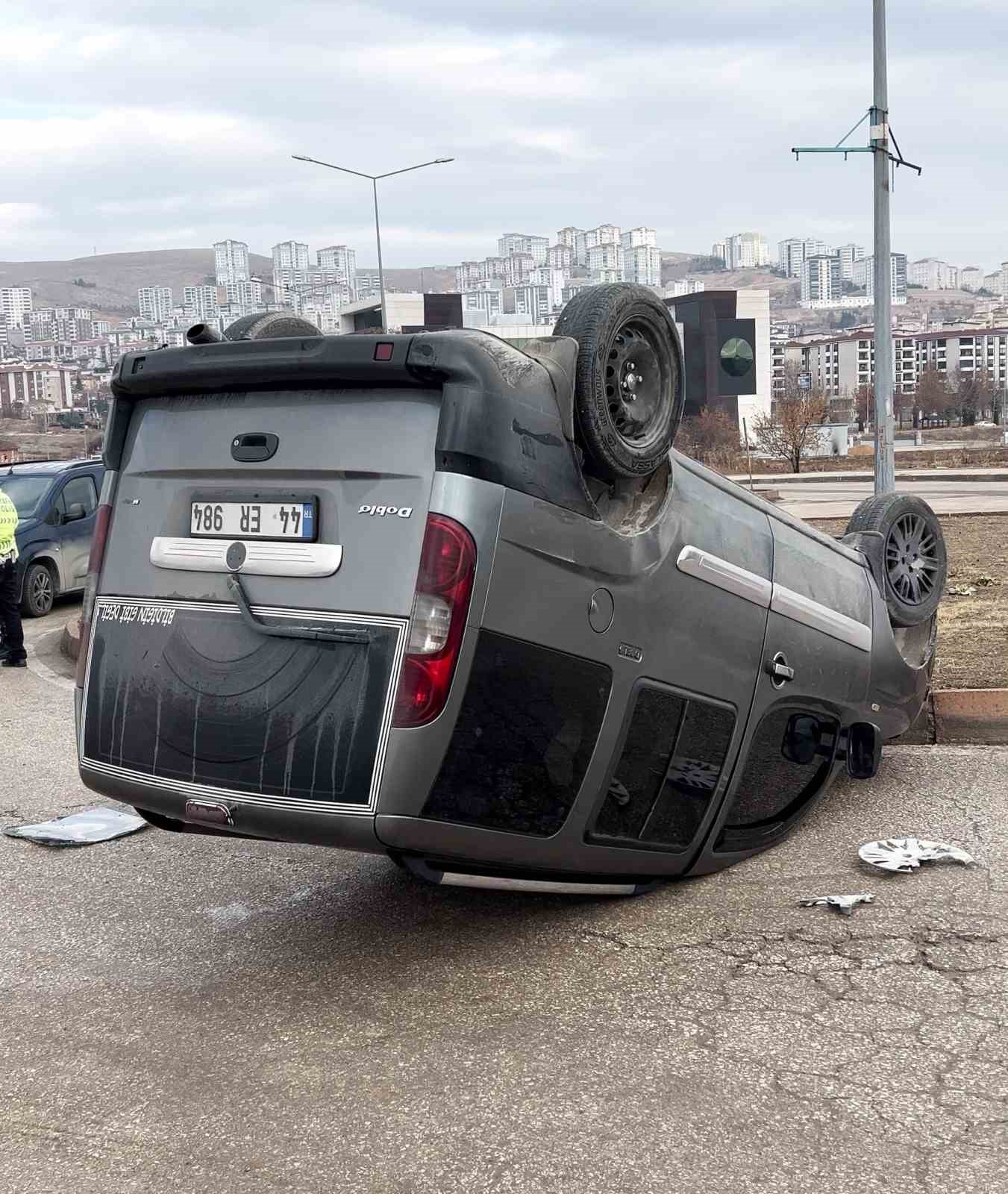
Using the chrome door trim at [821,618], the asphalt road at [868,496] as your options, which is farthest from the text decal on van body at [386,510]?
the asphalt road at [868,496]

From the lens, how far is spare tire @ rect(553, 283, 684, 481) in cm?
405

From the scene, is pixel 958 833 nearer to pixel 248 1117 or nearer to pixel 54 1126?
pixel 248 1117

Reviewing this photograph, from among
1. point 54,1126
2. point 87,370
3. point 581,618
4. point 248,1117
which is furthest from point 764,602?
point 87,370

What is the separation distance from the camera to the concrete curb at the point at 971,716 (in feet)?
23.8

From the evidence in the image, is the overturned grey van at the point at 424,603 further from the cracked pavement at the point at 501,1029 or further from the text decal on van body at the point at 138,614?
the cracked pavement at the point at 501,1029

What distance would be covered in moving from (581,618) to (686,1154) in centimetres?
154

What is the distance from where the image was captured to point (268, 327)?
470 cm

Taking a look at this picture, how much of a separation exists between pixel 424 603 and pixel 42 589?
1205 centimetres

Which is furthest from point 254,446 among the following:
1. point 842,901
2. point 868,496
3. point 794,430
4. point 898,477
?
point 794,430

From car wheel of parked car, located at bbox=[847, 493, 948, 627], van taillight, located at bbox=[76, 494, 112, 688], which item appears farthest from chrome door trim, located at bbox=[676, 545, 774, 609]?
van taillight, located at bbox=[76, 494, 112, 688]

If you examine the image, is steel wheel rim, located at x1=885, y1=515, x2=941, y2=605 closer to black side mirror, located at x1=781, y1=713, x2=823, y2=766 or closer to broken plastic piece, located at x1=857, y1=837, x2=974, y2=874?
black side mirror, located at x1=781, y1=713, x2=823, y2=766

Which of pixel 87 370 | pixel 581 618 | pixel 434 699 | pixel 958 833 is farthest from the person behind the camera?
pixel 87 370

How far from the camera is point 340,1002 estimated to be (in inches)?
162

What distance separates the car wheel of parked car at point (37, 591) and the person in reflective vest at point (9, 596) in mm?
2835
